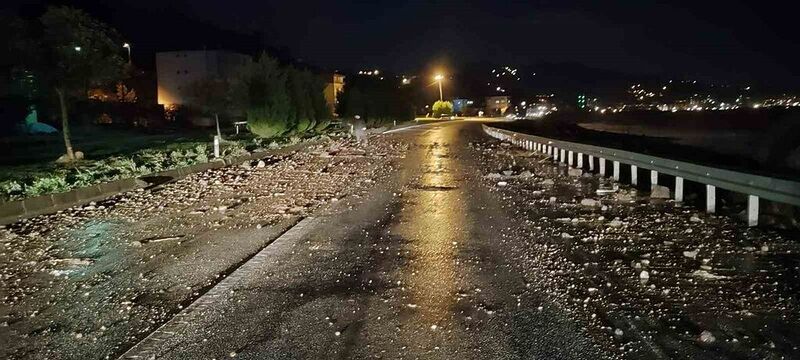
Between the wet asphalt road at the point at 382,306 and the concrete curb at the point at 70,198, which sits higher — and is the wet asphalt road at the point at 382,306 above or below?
below

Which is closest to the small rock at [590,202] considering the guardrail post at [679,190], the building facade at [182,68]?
the guardrail post at [679,190]

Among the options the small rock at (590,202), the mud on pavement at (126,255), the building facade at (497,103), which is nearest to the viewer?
the mud on pavement at (126,255)

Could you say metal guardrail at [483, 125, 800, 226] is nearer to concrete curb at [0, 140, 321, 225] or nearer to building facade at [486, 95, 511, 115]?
concrete curb at [0, 140, 321, 225]

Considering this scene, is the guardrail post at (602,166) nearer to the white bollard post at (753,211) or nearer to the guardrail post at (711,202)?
the guardrail post at (711,202)

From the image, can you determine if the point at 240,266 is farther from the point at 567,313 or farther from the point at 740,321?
the point at 740,321

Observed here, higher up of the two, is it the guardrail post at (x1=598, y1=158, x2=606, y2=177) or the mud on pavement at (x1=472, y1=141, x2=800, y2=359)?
the guardrail post at (x1=598, y1=158, x2=606, y2=177)

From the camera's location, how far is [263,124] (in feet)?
147

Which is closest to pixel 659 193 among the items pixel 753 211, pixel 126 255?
pixel 753 211

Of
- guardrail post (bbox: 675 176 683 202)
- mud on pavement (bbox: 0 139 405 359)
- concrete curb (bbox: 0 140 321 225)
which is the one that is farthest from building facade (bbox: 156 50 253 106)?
guardrail post (bbox: 675 176 683 202)

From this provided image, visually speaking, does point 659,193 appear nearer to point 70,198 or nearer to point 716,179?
point 716,179

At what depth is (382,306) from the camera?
745cm

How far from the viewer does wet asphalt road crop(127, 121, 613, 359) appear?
6168 millimetres

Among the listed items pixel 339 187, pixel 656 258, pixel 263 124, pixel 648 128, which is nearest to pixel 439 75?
pixel 648 128

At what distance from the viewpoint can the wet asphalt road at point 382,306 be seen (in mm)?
6168
